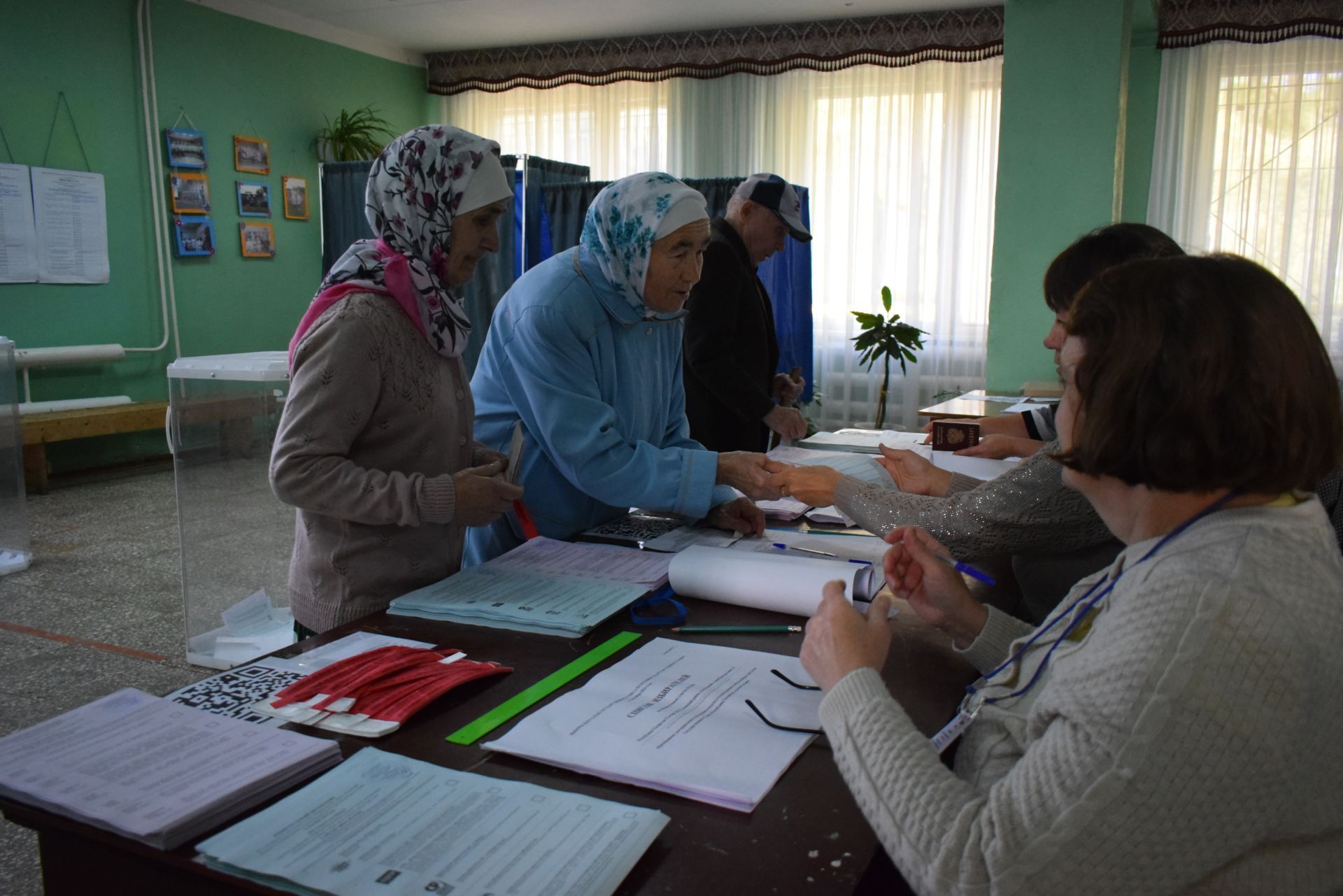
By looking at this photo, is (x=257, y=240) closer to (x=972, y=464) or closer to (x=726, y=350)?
(x=726, y=350)

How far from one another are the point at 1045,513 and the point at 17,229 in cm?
594

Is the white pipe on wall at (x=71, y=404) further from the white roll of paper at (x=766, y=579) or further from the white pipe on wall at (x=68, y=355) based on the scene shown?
the white roll of paper at (x=766, y=579)

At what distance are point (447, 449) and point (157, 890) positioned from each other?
877 millimetres

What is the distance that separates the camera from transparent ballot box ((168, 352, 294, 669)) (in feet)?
9.76

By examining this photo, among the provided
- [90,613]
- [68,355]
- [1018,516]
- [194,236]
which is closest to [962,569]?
[1018,516]

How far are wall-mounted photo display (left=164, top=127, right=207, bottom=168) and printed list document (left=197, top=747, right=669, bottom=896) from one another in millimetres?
6412

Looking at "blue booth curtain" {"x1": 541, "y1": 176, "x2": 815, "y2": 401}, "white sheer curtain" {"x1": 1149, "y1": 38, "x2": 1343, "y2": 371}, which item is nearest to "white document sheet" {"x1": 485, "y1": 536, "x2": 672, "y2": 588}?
"blue booth curtain" {"x1": 541, "y1": 176, "x2": 815, "y2": 401}

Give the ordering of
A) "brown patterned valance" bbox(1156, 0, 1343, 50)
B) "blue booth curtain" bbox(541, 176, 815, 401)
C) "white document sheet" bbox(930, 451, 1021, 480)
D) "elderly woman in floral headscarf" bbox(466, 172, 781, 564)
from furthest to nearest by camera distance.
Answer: "brown patterned valance" bbox(1156, 0, 1343, 50), "blue booth curtain" bbox(541, 176, 815, 401), "white document sheet" bbox(930, 451, 1021, 480), "elderly woman in floral headscarf" bbox(466, 172, 781, 564)

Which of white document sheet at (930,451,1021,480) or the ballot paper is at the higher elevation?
white document sheet at (930,451,1021,480)

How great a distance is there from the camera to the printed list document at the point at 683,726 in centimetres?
87

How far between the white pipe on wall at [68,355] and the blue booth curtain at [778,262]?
112 inches

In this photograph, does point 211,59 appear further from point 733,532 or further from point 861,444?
point 733,532

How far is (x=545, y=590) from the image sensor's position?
137 centimetres

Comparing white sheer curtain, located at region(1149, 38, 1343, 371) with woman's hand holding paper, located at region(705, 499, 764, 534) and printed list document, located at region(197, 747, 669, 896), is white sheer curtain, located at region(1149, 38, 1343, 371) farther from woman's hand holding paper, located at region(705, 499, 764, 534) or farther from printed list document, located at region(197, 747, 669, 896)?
printed list document, located at region(197, 747, 669, 896)
